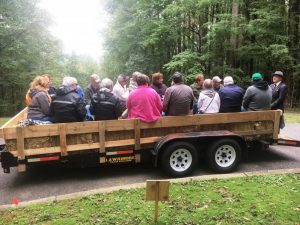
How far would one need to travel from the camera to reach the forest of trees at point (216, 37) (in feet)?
58.6

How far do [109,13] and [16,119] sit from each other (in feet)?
81.0

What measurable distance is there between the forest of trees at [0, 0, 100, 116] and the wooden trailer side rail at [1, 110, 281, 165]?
1514cm

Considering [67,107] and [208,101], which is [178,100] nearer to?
[208,101]

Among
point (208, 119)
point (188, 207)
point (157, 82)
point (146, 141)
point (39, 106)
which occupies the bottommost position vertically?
point (188, 207)

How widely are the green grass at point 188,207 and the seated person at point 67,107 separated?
1.65 m

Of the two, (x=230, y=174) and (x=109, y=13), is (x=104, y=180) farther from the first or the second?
(x=109, y=13)

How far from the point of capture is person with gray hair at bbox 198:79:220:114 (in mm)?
7309

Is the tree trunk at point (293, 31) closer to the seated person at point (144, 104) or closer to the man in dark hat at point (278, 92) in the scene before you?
the man in dark hat at point (278, 92)

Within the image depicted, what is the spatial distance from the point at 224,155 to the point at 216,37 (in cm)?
1366

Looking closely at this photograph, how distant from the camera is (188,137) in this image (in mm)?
6469

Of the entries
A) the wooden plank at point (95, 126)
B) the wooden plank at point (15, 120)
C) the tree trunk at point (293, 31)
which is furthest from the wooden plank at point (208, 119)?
the tree trunk at point (293, 31)

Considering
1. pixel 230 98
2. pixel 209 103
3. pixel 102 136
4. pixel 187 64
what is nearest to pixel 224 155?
pixel 209 103

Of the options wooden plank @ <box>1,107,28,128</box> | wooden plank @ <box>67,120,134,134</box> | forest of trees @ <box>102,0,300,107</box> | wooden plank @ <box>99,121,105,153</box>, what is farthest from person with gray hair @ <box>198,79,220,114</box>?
forest of trees @ <box>102,0,300,107</box>

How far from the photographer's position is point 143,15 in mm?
23484
